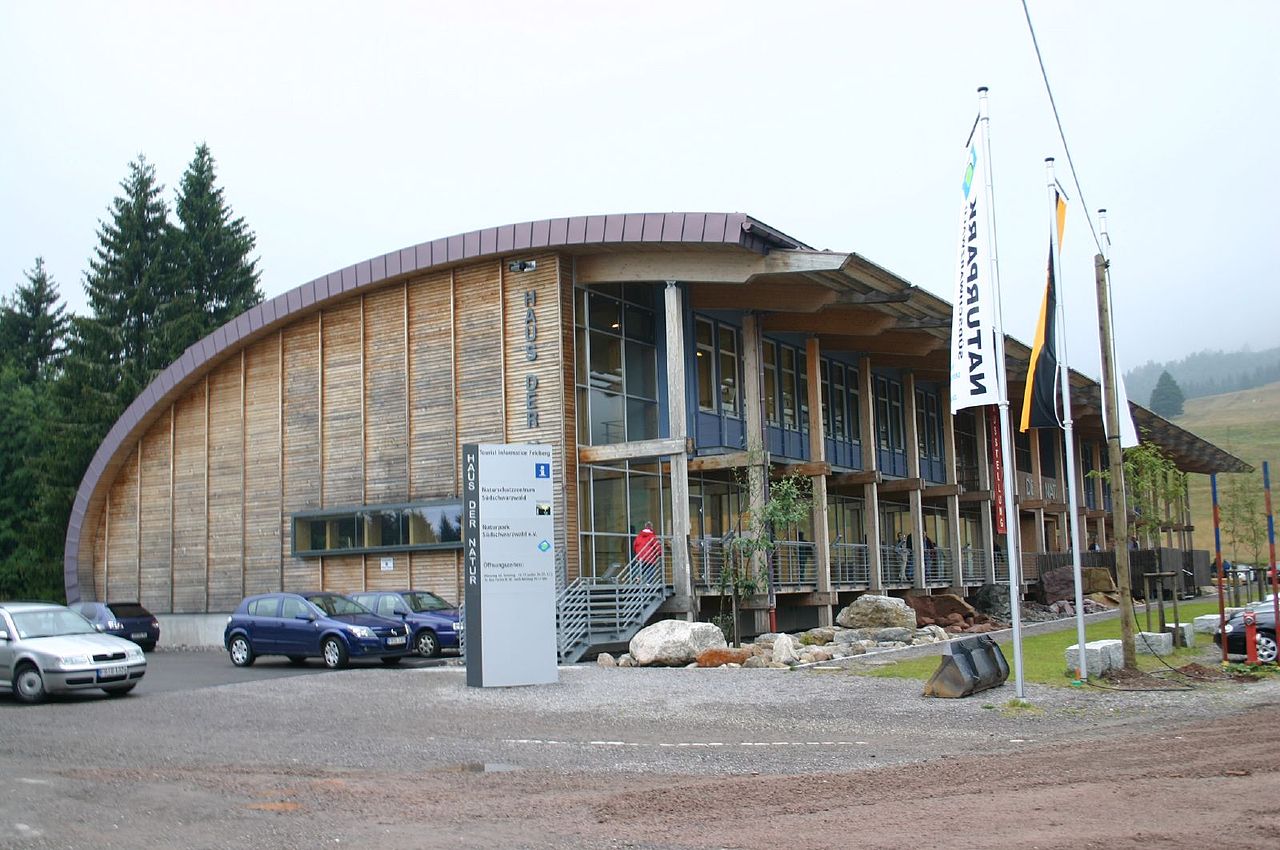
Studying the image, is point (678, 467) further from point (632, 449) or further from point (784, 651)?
point (784, 651)

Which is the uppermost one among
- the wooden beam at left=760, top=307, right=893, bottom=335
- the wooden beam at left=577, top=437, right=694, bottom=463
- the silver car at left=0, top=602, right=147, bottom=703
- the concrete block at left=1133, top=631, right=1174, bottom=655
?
the wooden beam at left=760, top=307, right=893, bottom=335

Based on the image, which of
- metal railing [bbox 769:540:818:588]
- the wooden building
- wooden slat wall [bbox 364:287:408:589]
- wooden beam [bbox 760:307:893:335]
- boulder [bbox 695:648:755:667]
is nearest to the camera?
boulder [bbox 695:648:755:667]

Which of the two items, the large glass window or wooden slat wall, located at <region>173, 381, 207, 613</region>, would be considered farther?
wooden slat wall, located at <region>173, 381, 207, 613</region>

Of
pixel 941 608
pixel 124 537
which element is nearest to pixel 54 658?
pixel 124 537

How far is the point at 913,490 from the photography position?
1423 inches

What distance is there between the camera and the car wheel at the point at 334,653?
23.3m

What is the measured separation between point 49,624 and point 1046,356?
50.8 feet

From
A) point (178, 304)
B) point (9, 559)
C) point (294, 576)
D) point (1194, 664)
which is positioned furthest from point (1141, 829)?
point (178, 304)

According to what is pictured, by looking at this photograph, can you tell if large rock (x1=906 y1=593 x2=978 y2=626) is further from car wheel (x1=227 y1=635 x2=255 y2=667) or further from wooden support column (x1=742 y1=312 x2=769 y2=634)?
car wheel (x1=227 y1=635 x2=255 y2=667)

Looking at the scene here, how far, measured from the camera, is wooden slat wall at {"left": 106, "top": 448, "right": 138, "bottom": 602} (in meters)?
35.6

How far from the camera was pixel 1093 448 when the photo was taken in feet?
196

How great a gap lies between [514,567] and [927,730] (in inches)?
299

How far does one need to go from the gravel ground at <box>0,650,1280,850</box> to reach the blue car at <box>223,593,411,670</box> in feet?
12.9

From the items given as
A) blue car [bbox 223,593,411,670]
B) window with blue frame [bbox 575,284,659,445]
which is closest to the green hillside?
window with blue frame [bbox 575,284,659,445]
